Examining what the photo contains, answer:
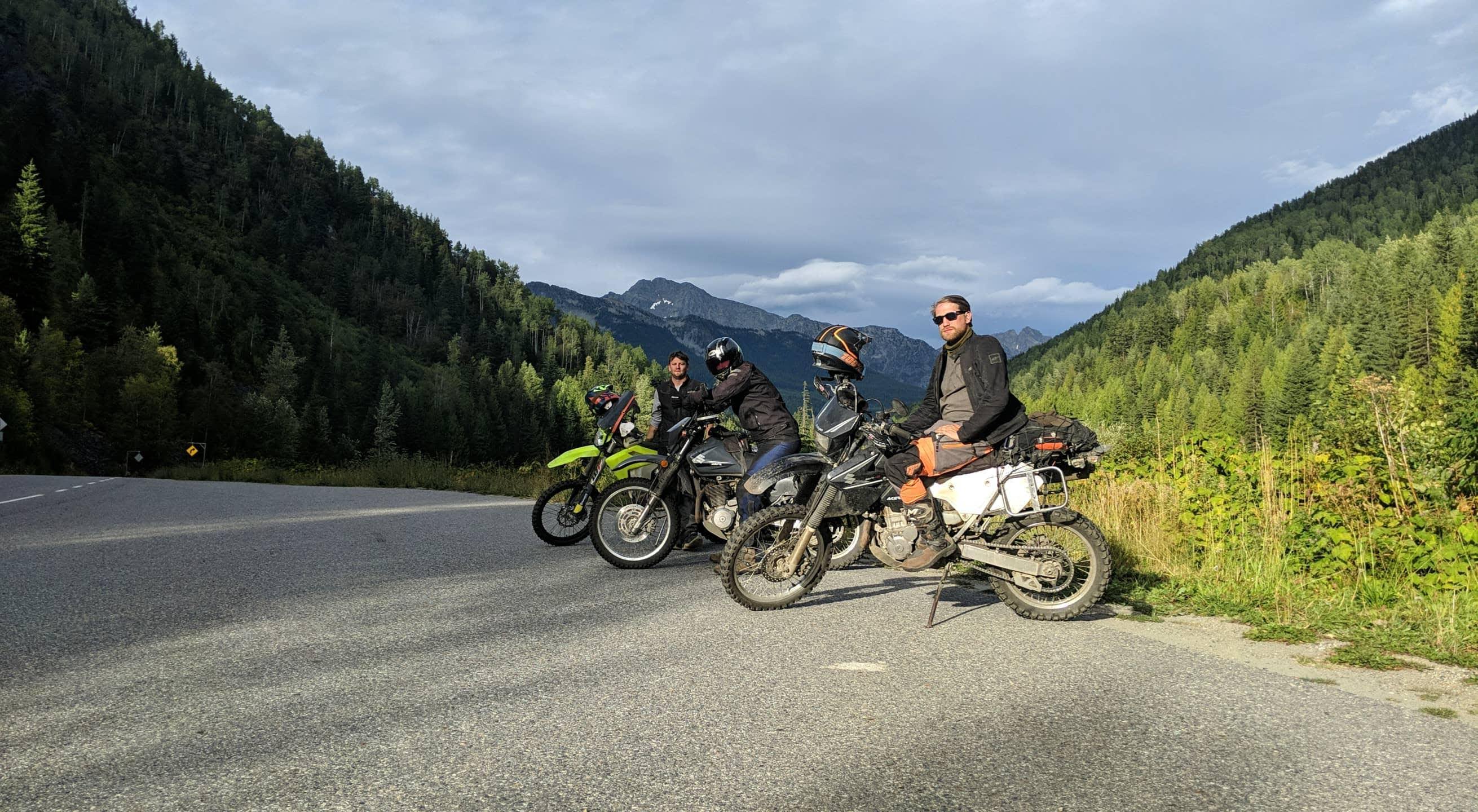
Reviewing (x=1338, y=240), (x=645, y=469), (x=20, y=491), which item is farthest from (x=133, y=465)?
(x=1338, y=240)

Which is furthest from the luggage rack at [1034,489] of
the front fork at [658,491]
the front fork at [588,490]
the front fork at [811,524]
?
the front fork at [588,490]

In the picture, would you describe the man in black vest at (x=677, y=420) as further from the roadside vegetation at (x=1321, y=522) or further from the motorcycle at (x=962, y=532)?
the roadside vegetation at (x=1321, y=522)

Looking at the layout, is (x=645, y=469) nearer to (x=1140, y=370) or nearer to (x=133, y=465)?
(x=133, y=465)

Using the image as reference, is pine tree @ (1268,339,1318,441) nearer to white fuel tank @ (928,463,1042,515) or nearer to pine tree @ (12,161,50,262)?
white fuel tank @ (928,463,1042,515)

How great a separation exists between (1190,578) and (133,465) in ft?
231

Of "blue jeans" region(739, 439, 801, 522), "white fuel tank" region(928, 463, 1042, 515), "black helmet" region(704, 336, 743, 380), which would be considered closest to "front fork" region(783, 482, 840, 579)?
"white fuel tank" region(928, 463, 1042, 515)

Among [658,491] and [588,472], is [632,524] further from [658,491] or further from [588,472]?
[588,472]

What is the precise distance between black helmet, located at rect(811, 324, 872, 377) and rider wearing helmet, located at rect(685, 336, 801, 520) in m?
0.63

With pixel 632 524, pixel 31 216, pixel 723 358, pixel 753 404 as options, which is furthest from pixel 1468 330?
pixel 31 216

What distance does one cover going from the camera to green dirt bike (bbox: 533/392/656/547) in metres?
8.16

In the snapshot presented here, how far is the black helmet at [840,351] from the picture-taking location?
22.3 feet

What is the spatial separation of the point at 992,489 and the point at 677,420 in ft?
11.5

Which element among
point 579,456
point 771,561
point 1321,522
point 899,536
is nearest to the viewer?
point 899,536

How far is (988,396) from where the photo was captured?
5504 mm
